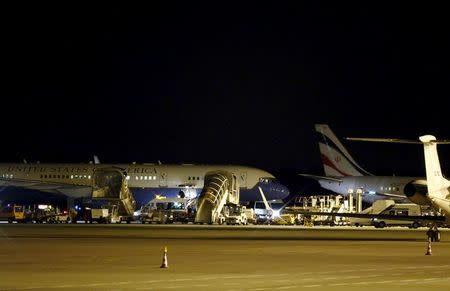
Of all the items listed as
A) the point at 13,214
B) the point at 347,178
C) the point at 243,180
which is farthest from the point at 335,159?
the point at 13,214

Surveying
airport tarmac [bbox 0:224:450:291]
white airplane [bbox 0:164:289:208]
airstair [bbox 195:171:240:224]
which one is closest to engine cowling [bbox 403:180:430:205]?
airport tarmac [bbox 0:224:450:291]

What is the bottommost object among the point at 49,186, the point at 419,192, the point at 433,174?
the point at 419,192

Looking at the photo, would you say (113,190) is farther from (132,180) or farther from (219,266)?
(219,266)

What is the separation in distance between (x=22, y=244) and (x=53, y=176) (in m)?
63.6

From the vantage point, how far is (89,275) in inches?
1067

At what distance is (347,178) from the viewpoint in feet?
343

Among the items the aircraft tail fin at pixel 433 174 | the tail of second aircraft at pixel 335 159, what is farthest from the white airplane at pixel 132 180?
the aircraft tail fin at pixel 433 174

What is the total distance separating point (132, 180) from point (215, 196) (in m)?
21.0

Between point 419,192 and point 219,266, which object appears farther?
point 419,192

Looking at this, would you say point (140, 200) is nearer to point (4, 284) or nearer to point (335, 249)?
point (335, 249)

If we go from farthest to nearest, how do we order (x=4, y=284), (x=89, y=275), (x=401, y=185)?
(x=401, y=185)
(x=89, y=275)
(x=4, y=284)

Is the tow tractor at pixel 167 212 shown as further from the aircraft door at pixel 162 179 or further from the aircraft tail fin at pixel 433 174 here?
the aircraft tail fin at pixel 433 174

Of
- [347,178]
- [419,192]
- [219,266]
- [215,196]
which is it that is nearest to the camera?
[219,266]

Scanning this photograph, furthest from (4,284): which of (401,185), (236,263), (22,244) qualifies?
(401,185)
